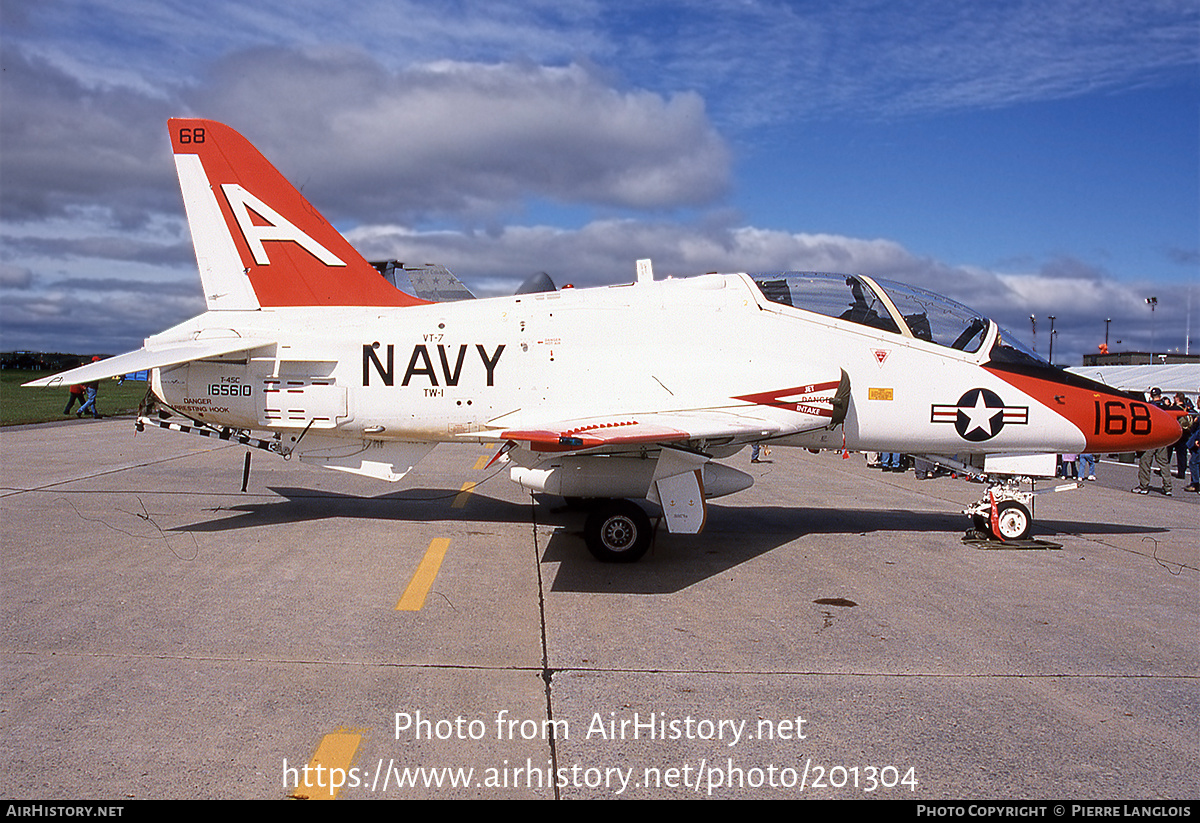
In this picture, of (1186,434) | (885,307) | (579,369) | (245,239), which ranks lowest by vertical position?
(1186,434)

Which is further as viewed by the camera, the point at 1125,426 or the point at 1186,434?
the point at 1186,434

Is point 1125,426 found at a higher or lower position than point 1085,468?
higher

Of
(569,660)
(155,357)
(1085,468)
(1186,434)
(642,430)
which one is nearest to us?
(569,660)

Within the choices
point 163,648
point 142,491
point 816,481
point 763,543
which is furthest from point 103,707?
point 816,481

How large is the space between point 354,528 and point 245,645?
155 inches

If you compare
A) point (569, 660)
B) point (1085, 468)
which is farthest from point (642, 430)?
point (1085, 468)

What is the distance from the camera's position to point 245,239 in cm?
949

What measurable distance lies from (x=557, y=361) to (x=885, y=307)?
3.80 m

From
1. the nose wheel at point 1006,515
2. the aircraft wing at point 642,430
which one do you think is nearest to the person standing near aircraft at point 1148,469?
the nose wheel at point 1006,515

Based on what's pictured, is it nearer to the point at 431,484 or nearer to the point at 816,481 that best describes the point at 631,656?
the point at 431,484

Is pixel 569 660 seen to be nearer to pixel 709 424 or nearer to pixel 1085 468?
pixel 709 424

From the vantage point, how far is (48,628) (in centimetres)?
559

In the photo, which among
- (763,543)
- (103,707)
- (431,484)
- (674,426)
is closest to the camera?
(103,707)

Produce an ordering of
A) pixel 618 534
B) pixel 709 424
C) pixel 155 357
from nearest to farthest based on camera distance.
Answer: pixel 709 424 → pixel 618 534 → pixel 155 357
